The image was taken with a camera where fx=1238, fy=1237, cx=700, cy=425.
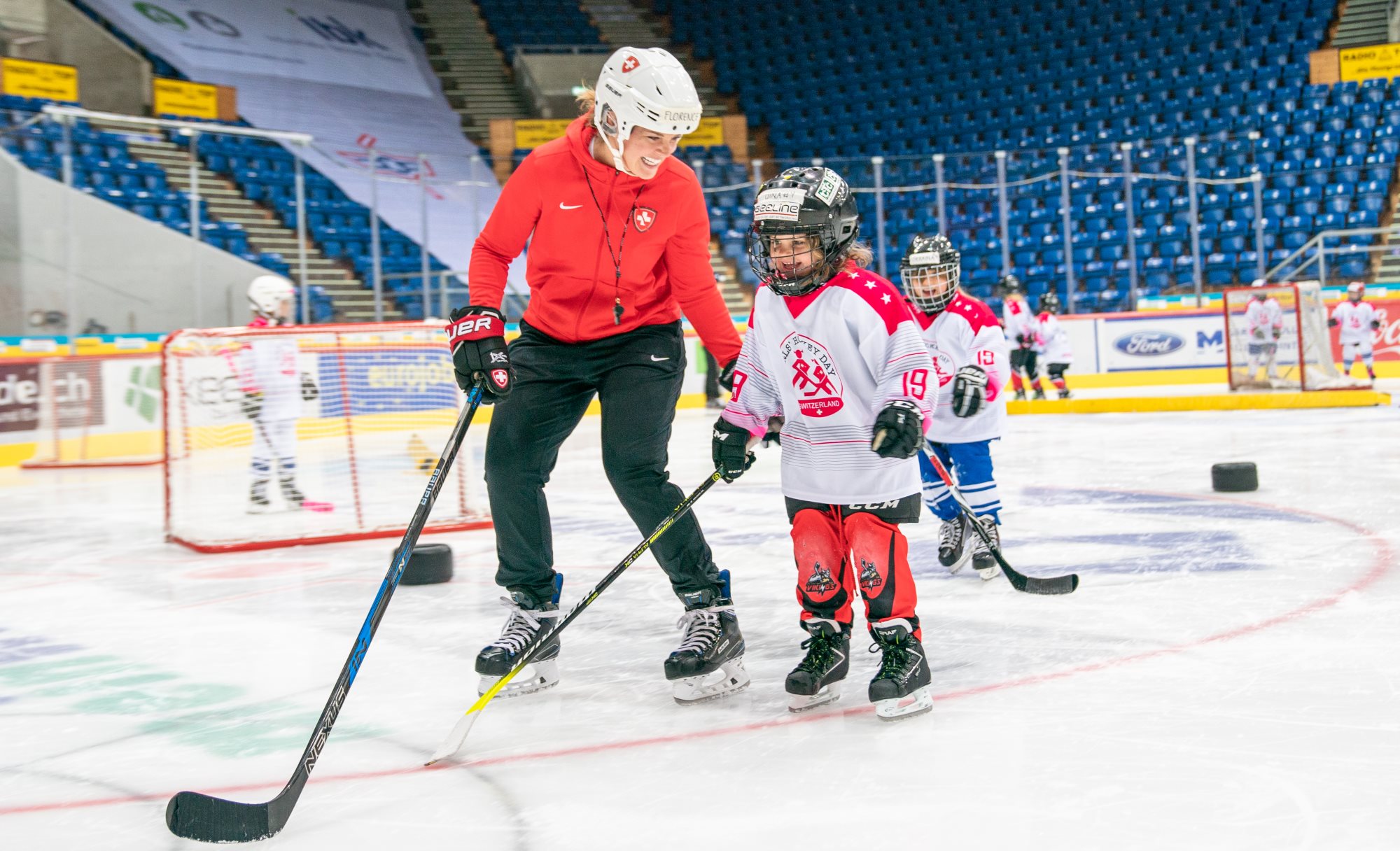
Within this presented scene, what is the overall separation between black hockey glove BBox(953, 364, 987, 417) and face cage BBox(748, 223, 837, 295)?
3.54 feet

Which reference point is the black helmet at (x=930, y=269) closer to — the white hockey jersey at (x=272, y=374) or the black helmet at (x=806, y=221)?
the black helmet at (x=806, y=221)

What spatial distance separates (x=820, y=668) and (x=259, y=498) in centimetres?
416

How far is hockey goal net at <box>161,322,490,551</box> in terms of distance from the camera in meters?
5.32

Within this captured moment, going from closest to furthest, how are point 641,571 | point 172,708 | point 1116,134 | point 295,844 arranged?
1. point 295,844
2. point 172,708
3. point 641,571
4. point 1116,134

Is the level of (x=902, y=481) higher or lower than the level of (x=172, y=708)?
higher

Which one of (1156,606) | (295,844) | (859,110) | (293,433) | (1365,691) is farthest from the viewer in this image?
(859,110)

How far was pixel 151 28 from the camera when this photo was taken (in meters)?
17.3

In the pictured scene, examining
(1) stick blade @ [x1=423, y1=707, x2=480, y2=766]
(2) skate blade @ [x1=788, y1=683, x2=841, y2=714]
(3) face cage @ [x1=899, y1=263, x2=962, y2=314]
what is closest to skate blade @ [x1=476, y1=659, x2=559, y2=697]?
(1) stick blade @ [x1=423, y1=707, x2=480, y2=766]

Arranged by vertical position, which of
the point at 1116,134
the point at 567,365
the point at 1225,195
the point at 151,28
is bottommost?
the point at 567,365

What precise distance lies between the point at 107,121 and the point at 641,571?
6868mm

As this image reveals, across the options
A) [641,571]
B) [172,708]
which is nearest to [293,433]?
[641,571]

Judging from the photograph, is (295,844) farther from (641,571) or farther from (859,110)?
(859,110)

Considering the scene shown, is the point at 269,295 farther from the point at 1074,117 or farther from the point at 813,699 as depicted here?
the point at 1074,117

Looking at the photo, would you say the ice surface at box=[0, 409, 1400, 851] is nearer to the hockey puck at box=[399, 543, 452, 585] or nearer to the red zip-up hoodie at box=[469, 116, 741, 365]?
the hockey puck at box=[399, 543, 452, 585]
